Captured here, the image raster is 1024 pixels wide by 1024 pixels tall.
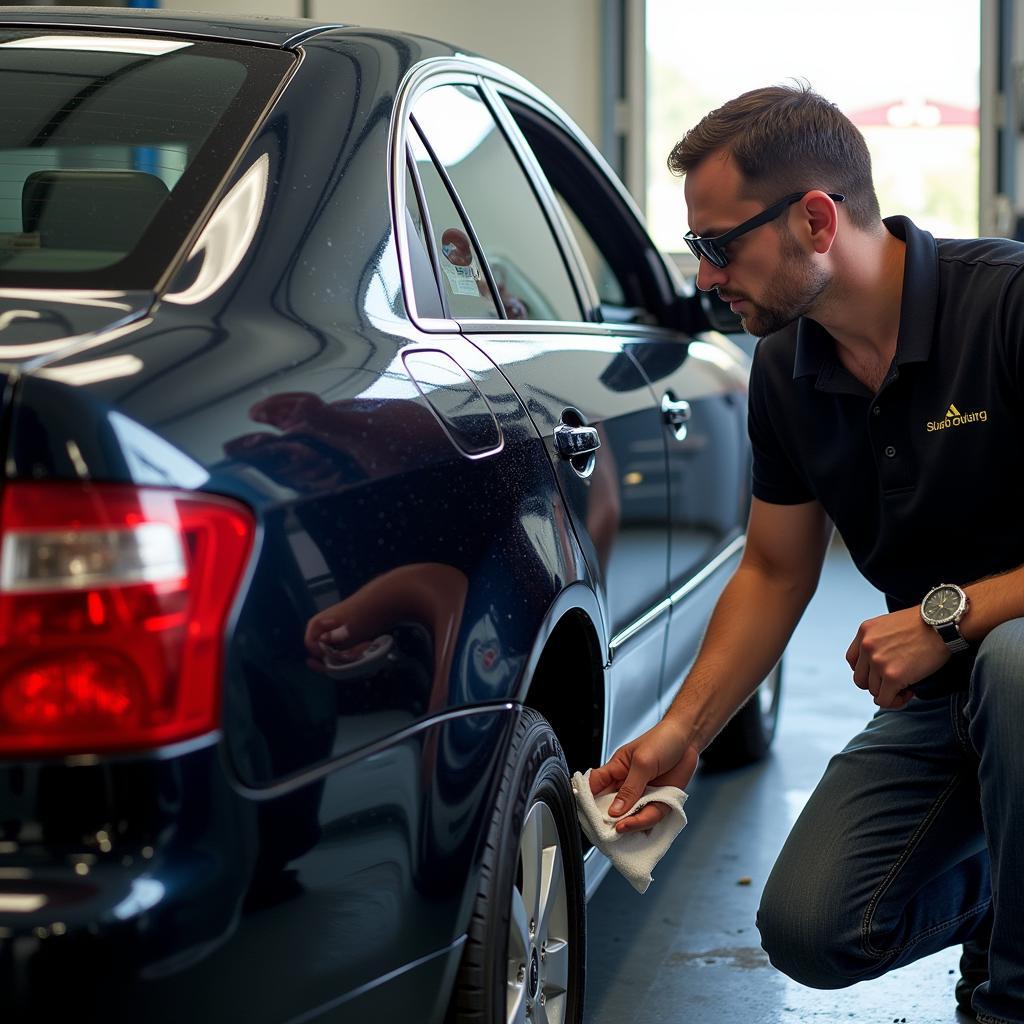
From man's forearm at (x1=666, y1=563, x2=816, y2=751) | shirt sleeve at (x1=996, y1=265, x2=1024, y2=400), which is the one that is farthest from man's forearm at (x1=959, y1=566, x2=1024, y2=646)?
man's forearm at (x1=666, y1=563, x2=816, y2=751)

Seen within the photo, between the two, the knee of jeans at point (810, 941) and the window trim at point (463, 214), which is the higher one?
the window trim at point (463, 214)

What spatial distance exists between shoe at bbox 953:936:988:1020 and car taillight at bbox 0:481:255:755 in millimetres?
1519

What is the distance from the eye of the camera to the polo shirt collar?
1905 mm

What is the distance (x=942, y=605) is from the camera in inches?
71.4

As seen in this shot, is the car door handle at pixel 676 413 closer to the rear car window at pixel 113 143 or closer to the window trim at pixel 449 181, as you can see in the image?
the window trim at pixel 449 181

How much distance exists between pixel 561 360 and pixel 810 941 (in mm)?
842

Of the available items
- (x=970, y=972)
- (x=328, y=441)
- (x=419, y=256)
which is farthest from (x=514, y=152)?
(x=970, y=972)

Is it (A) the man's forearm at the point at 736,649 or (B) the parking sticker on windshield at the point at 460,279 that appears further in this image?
(A) the man's forearm at the point at 736,649

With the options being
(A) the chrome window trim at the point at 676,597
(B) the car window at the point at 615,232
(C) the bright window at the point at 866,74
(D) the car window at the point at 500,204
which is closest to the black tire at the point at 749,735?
(A) the chrome window trim at the point at 676,597

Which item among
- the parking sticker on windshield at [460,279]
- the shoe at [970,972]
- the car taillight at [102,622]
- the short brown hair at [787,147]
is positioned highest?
the short brown hair at [787,147]

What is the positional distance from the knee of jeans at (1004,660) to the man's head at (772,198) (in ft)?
1.63

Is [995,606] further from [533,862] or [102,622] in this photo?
[102,622]

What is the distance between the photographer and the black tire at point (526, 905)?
142 centimetres

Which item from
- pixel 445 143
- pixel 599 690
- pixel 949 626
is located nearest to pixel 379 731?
pixel 599 690
